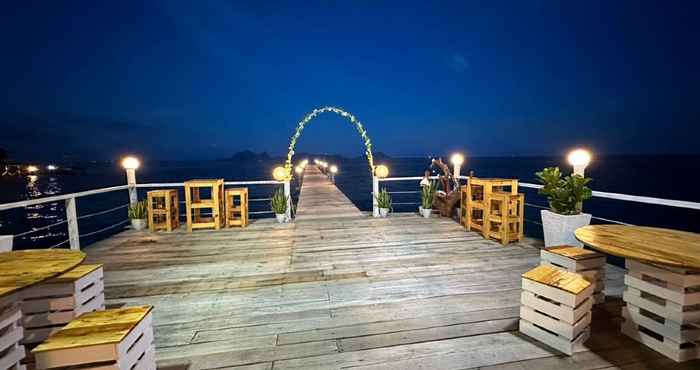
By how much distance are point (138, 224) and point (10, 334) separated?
178 inches

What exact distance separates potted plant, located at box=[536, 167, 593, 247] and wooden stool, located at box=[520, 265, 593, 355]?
173 cm

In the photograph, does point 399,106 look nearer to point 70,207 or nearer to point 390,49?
point 390,49

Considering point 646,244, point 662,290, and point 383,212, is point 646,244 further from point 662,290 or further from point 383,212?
point 383,212

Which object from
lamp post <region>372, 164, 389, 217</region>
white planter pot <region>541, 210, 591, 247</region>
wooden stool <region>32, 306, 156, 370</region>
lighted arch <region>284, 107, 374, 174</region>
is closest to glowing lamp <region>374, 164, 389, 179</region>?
lamp post <region>372, 164, 389, 217</region>

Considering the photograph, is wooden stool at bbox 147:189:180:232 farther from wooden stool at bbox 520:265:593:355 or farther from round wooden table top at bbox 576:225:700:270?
round wooden table top at bbox 576:225:700:270

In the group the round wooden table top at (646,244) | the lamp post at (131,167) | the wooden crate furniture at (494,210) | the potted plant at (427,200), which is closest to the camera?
the round wooden table top at (646,244)

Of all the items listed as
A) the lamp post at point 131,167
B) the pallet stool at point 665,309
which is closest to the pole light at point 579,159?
the pallet stool at point 665,309

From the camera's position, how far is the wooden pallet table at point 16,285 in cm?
132

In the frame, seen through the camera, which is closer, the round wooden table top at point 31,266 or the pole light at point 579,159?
the round wooden table top at point 31,266

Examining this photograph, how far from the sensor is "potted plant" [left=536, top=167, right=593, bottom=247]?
3455mm

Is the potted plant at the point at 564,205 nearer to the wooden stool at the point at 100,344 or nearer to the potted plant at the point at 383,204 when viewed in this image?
the potted plant at the point at 383,204

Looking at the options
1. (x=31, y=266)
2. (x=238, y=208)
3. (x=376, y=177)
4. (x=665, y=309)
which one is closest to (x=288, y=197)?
(x=238, y=208)

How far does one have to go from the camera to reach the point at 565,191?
3514 millimetres

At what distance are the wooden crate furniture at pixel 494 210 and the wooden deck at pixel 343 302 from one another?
245 mm
